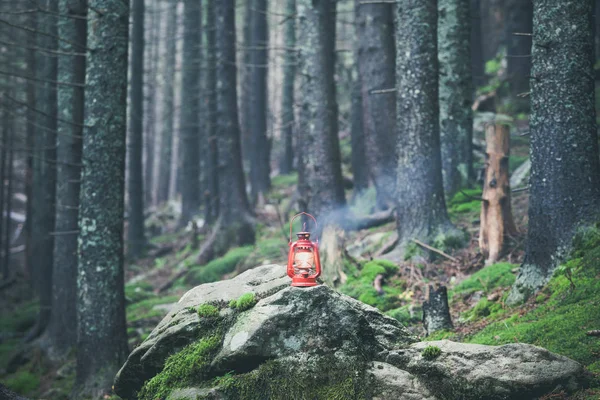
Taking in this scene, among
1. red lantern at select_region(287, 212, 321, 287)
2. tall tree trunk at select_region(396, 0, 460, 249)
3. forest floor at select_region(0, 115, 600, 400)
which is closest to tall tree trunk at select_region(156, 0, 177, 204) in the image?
forest floor at select_region(0, 115, 600, 400)

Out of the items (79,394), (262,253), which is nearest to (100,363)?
(79,394)

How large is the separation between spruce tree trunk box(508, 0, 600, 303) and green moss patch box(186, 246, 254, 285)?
8.81 m

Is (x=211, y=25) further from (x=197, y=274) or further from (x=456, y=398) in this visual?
(x=456, y=398)

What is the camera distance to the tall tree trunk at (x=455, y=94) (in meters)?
12.1

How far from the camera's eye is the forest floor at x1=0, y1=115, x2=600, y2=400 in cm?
586

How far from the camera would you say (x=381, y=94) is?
13914 mm

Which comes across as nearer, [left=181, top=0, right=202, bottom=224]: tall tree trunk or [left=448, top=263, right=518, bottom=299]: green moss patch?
[left=448, top=263, right=518, bottom=299]: green moss patch

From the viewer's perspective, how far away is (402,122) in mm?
10133

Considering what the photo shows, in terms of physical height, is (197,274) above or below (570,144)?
below

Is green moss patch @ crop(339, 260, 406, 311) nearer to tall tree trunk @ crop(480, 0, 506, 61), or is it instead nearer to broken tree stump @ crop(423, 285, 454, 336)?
broken tree stump @ crop(423, 285, 454, 336)

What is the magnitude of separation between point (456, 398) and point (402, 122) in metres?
6.54

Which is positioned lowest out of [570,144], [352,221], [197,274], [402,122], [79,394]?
[79,394]

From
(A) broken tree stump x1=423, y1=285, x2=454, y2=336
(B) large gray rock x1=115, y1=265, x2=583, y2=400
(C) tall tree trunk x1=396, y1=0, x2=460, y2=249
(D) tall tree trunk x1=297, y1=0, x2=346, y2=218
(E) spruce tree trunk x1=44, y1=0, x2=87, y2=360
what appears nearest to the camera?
(B) large gray rock x1=115, y1=265, x2=583, y2=400

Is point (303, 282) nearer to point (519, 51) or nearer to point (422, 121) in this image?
point (422, 121)
